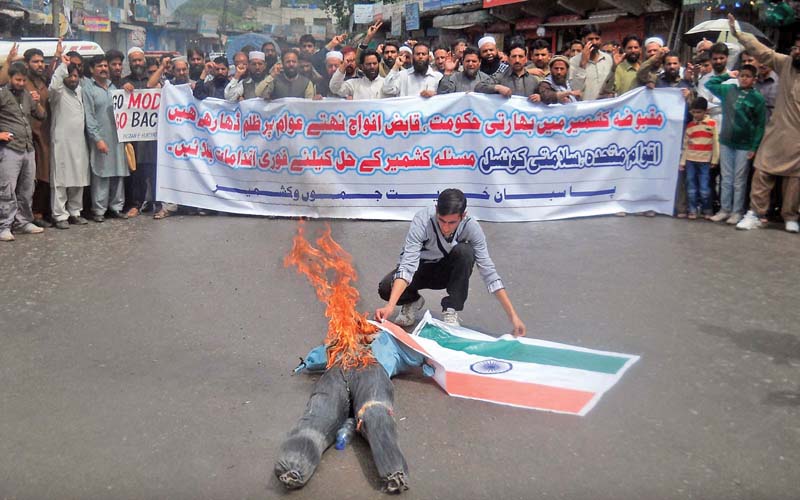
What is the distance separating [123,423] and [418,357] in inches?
63.8

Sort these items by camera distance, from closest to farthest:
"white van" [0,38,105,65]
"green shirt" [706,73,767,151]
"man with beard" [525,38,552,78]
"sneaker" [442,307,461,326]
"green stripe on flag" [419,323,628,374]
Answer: "green stripe on flag" [419,323,628,374] → "sneaker" [442,307,461,326] → "green shirt" [706,73,767,151] → "man with beard" [525,38,552,78] → "white van" [0,38,105,65]

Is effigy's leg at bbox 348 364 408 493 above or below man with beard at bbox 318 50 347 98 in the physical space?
below

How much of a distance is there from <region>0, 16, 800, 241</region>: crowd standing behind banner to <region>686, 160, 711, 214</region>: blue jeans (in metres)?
0.01

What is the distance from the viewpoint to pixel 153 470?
3.45m

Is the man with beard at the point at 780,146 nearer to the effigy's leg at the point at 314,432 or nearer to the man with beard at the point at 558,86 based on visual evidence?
the man with beard at the point at 558,86

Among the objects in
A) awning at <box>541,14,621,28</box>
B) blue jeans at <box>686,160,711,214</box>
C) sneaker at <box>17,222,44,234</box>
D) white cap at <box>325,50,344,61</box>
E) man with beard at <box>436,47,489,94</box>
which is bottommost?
sneaker at <box>17,222,44,234</box>

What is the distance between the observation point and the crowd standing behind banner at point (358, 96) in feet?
26.9

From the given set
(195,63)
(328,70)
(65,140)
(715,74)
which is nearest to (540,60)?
(715,74)

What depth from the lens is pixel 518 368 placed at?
4402 mm

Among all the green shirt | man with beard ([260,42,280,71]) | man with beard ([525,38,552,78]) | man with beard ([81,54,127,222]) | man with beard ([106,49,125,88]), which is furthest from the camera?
man with beard ([260,42,280,71])

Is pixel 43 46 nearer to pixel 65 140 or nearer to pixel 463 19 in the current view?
pixel 65 140

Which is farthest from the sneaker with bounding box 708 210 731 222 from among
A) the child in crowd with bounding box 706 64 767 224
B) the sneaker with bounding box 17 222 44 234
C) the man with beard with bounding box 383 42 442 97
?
the sneaker with bounding box 17 222 44 234

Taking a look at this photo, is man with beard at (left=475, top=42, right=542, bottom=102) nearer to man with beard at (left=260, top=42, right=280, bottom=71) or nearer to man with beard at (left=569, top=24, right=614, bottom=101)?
man with beard at (left=569, top=24, right=614, bottom=101)

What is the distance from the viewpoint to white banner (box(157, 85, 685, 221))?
342 inches
